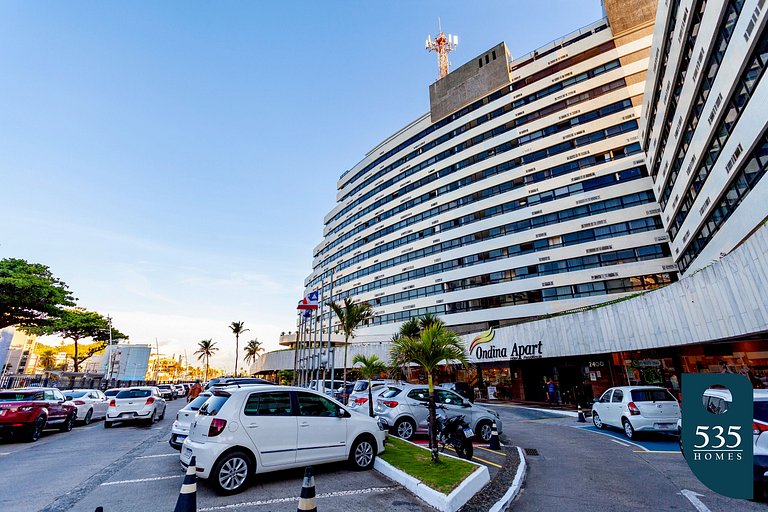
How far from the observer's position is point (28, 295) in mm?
25297

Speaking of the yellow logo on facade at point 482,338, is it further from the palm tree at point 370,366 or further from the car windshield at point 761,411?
the car windshield at point 761,411

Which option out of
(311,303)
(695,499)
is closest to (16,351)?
(311,303)

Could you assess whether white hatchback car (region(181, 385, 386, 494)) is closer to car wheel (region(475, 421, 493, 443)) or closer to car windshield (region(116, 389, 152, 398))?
car wheel (region(475, 421, 493, 443))

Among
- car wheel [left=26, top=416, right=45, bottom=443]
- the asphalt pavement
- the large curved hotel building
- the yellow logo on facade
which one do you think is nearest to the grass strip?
the asphalt pavement

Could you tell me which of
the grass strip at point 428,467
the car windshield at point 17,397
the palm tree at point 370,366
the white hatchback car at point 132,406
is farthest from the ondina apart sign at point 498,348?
the car windshield at point 17,397

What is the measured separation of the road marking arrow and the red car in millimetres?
16903

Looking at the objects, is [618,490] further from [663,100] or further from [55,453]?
[663,100]

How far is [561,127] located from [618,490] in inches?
1454

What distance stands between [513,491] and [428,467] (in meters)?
1.58

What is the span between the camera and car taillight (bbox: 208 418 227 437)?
5.77 metres

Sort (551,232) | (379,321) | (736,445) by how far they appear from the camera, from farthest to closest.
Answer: (379,321)
(551,232)
(736,445)

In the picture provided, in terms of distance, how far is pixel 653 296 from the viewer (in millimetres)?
16672

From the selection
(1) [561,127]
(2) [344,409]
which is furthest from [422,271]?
(2) [344,409]

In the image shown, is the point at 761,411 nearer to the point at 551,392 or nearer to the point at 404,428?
the point at 404,428
